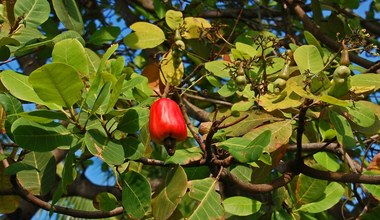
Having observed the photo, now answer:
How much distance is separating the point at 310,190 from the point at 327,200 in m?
0.05

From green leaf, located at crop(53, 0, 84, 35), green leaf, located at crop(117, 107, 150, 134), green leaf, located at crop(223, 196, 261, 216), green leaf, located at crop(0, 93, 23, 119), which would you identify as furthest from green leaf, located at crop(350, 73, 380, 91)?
green leaf, located at crop(53, 0, 84, 35)

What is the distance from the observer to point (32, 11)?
1.62m

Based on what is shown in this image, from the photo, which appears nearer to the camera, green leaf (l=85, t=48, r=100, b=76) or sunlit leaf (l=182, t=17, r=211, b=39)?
green leaf (l=85, t=48, r=100, b=76)

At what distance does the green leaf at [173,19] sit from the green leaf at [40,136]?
74 cm

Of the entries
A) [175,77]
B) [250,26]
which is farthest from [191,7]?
[175,77]

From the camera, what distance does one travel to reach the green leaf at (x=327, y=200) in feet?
5.22

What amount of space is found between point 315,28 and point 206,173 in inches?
33.7

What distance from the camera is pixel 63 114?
A: 1204 millimetres

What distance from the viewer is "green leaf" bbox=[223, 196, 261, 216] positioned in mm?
1462

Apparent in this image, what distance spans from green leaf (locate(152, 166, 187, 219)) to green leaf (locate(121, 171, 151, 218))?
0.03 m

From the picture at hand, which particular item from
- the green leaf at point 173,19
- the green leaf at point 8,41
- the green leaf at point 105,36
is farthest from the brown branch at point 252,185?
the green leaf at point 105,36

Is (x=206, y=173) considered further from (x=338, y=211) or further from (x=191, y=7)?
(x=191, y=7)

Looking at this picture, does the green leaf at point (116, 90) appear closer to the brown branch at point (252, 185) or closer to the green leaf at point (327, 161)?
the brown branch at point (252, 185)

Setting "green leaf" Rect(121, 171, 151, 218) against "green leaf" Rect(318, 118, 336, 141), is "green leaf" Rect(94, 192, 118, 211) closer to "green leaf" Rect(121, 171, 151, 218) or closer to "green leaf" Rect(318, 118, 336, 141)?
"green leaf" Rect(121, 171, 151, 218)
